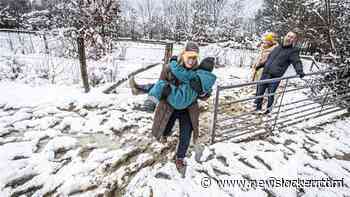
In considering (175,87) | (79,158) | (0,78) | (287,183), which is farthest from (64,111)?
(287,183)

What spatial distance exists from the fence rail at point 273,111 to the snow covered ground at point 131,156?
199 mm

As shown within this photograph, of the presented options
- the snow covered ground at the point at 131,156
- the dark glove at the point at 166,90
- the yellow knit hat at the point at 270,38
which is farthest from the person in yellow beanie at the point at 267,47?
the dark glove at the point at 166,90

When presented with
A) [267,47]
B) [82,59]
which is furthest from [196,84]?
[82,59]

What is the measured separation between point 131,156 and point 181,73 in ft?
4.91

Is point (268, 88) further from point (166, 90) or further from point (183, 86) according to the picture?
point (166, 90)

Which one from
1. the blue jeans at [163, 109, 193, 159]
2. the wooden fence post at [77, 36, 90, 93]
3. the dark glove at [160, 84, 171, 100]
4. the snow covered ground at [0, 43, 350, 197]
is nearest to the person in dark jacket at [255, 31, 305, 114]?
the snow covered ground at [0, 43, 350, 197]

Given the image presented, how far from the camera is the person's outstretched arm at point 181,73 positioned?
218 centimetres

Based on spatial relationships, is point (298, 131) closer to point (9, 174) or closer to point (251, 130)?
point (251, 130)

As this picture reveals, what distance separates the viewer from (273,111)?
4.58 metres

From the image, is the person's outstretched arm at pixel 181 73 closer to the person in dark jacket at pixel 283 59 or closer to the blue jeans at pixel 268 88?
the person in dark jacket at pixel 283 59

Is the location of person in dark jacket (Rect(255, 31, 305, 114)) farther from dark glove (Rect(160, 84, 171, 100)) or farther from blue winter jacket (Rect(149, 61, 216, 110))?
dark glove (Rect(160, 84, 171, 100))

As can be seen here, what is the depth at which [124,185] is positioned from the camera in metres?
2.40

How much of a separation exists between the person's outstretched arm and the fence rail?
29.8 inches

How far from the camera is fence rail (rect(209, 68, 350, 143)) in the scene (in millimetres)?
3194
